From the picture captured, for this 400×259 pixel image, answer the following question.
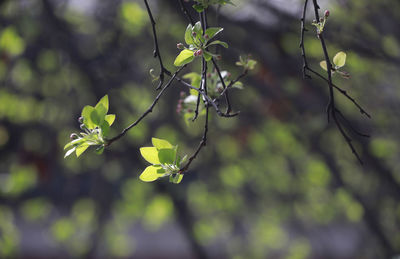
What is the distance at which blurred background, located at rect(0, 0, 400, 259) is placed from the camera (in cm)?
320

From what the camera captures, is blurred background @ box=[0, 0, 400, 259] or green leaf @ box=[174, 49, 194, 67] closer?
green leaf @ box=[174, 49, 194, 67]

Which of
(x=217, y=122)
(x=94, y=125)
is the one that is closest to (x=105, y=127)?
(x=94, y=125)

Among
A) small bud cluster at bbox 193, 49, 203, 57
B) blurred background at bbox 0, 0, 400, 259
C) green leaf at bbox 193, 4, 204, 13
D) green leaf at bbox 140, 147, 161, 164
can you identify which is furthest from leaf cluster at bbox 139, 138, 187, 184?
blurred background at bbox 0, 0, 400, 259

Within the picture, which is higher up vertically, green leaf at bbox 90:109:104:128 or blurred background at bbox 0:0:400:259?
green leaf at bbox 90:109:104:128

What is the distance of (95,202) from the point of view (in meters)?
4.14

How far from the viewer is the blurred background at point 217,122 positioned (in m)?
3.20

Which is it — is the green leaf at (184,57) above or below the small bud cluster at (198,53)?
below

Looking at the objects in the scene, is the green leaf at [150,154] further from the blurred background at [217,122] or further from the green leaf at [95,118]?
the blurred background at [217,122]

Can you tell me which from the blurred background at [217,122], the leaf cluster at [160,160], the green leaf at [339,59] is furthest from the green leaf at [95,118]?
the blurred background at [217,122]

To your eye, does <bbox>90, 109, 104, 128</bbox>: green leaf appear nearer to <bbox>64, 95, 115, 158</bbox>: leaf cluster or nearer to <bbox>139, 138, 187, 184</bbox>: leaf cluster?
<bbox>64, 95, 115, 158</bbox>: leaf cluster

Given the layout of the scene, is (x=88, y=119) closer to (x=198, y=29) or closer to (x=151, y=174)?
(x=151, y=174)

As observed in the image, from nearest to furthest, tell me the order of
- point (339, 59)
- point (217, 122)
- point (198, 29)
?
point (198, 29) < point (339, 59) < point (217, 122)

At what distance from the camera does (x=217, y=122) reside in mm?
4602

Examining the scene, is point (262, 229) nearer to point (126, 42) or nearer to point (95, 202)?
point (95, 202)
